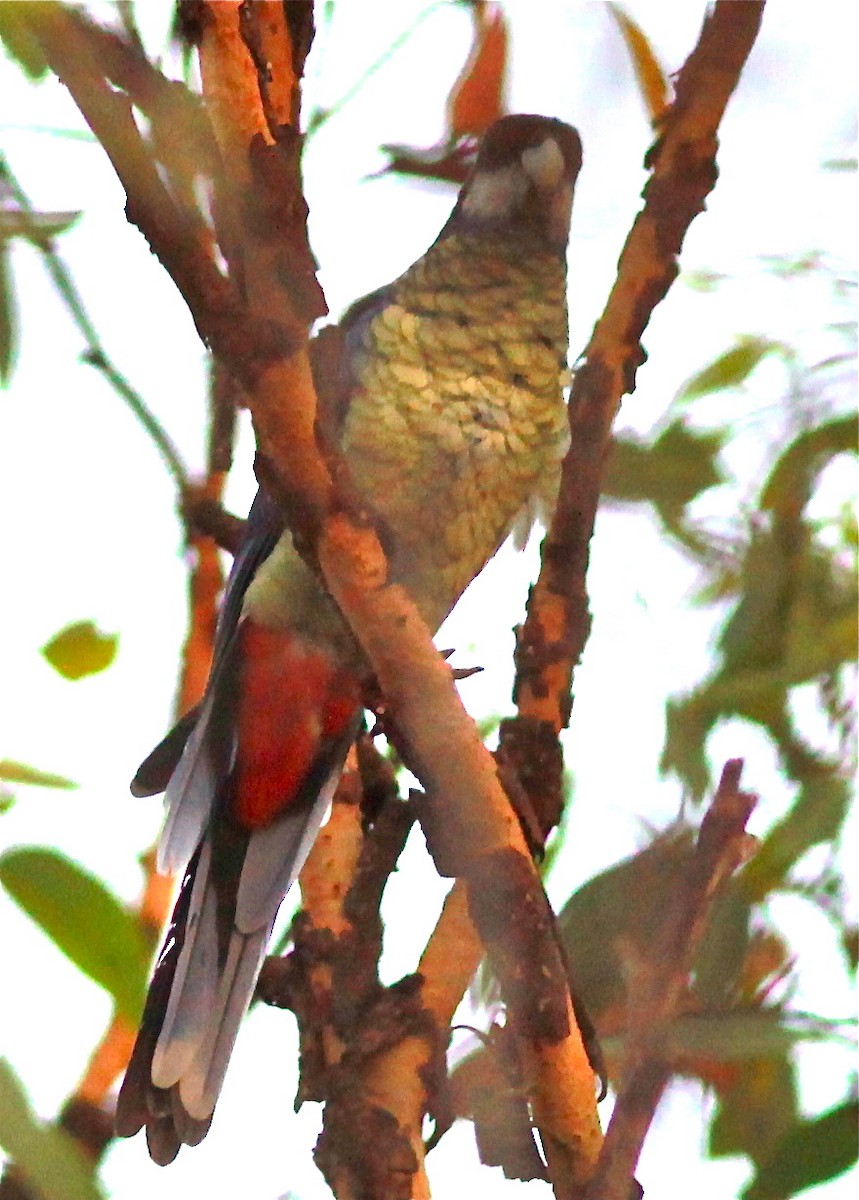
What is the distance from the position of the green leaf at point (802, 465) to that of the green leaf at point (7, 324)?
2.31ft

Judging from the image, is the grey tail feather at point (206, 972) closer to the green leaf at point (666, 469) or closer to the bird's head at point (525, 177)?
the green leaf at point (666, 469)

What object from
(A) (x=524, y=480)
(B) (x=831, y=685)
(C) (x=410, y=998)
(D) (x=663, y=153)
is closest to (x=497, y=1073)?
(C) (x=410, y=998)

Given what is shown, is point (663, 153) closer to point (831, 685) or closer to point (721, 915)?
point (831, 685)

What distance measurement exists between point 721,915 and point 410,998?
256 mm

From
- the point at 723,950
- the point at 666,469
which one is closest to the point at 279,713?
the point at 666,469

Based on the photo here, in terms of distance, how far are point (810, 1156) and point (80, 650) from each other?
0.69 meters

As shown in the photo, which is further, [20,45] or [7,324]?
[7,324]

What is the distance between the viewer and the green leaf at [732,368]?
1.58m

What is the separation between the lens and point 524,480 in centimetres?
164

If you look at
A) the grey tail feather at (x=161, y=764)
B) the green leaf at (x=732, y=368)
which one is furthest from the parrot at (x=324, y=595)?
the green leaf at (x=732, y=368)

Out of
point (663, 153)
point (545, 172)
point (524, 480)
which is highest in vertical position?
point (545, 172)

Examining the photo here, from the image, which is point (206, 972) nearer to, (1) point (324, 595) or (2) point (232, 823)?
(2) point (232, 823)

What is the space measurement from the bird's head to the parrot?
9.6 inches

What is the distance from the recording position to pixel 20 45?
849 millimetres
